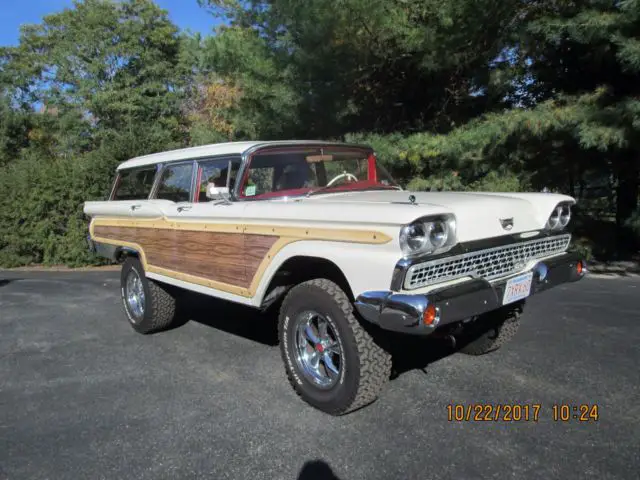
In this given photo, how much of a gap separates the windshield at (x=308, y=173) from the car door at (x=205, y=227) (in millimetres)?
202

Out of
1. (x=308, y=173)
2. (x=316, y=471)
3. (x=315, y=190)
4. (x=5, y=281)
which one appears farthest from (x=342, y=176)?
(x=5, y=281)

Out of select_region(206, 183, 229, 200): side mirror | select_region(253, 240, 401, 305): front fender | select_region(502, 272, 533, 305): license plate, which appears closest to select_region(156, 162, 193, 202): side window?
select_region(206, 183, 229, 200): side mirror

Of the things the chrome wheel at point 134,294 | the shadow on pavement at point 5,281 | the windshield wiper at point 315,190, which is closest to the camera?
the windshield wiper at point 315,190

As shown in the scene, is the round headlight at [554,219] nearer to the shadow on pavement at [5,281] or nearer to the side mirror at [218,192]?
the side mirror at [218,192]

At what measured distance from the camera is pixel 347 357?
311 cm

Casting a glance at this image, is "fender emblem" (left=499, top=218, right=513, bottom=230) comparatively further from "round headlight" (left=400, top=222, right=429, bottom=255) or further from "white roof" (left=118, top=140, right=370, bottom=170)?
"white roof" (left=118, top=140, right=370, bottom=170)

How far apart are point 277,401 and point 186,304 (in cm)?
334

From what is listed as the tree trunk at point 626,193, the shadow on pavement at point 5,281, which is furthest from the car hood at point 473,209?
the shadow on pavement at point 5,281

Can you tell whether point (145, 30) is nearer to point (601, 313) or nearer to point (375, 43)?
point (375, 43)

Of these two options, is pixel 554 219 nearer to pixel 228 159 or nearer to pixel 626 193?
pixel 228 159

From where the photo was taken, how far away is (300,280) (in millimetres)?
3779

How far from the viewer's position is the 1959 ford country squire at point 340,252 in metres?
2.82

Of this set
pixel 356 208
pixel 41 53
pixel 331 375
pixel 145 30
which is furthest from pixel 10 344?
pixel 41 53
